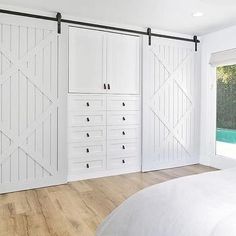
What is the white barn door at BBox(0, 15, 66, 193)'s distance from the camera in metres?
3.11

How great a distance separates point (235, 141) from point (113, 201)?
8.20ft

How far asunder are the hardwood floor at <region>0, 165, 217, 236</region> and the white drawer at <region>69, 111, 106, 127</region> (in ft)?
2.71

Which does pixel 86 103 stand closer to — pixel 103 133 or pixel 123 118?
pixel 103 133

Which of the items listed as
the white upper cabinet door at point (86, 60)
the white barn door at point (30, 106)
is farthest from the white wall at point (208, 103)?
the white barn door at point (30, 106)

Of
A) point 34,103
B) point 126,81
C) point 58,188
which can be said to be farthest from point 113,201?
point 126,81

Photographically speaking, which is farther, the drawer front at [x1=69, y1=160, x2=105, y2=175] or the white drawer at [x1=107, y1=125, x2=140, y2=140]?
the white drawer at [x1=107, y1=125, x2=140, y2=140]

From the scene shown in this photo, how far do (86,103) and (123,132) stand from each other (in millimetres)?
762

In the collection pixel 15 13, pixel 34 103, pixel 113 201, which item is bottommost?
pixel 113 201

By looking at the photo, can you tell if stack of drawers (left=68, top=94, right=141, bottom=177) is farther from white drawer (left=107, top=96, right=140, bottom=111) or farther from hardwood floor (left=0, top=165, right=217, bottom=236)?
hardwood floor (left=0, top=165, right=217, bottom=236)

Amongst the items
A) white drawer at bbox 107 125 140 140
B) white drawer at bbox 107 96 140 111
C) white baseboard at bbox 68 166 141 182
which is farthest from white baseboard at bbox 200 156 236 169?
white drawer at bbox 107 96 140 111

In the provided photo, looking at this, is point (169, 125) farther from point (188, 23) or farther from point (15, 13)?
point (15, 13)

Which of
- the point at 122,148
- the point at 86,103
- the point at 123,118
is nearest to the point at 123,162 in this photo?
the point at 122,148

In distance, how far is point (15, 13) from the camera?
3121mm

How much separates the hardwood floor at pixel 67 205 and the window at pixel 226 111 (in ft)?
3.96
